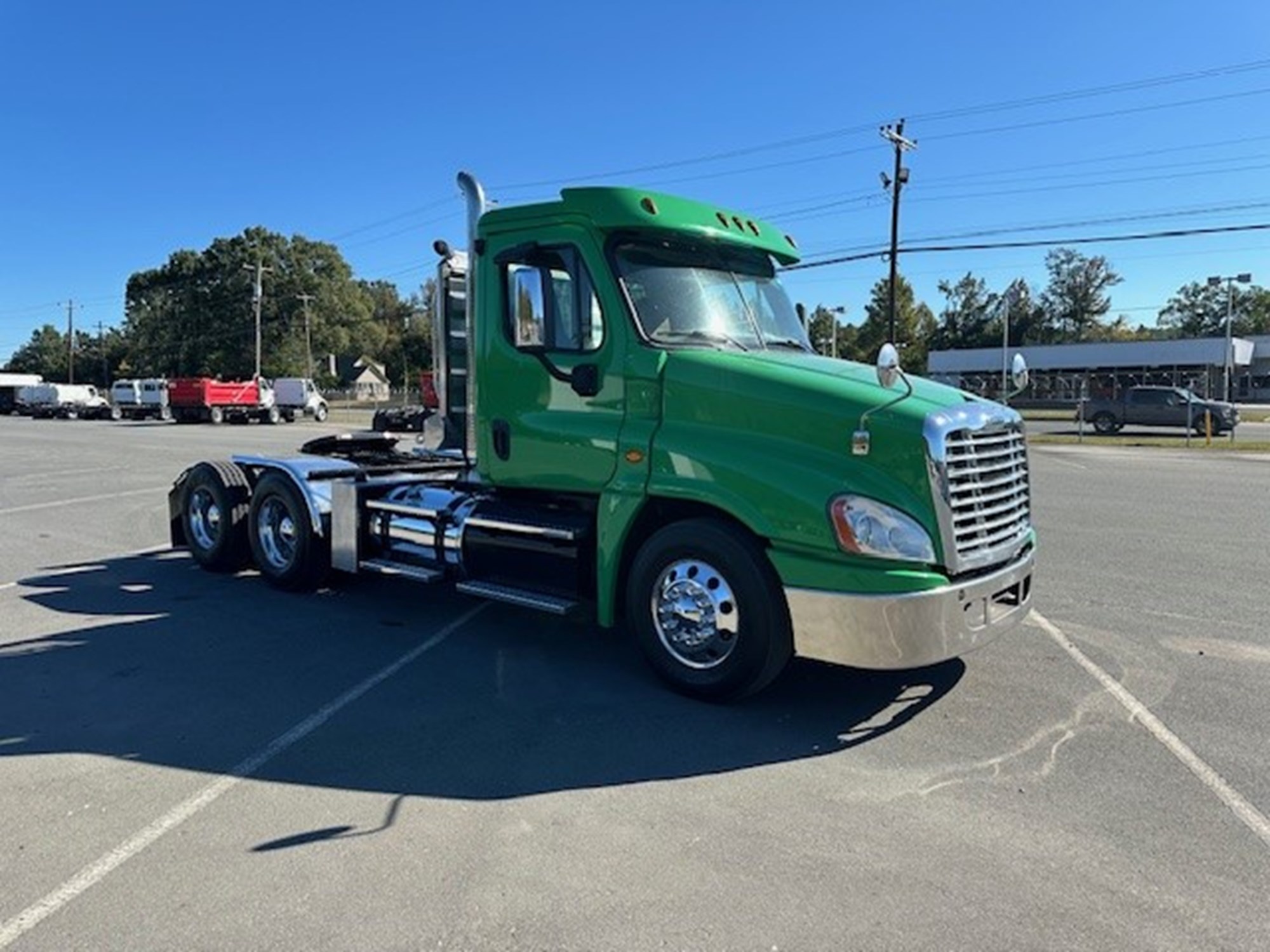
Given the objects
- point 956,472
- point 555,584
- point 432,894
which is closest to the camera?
point 432,894

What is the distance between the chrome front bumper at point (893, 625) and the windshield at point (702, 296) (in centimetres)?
170

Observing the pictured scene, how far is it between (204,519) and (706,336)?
18.3 feet

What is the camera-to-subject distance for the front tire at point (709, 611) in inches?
180

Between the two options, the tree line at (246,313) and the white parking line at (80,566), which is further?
the tree line at (246,313)

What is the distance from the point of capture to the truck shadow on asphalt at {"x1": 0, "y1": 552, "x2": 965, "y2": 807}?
4137mm

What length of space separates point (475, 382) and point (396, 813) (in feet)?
10.4

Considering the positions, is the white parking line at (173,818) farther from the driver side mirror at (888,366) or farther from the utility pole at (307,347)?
the utility pole at (307,347)

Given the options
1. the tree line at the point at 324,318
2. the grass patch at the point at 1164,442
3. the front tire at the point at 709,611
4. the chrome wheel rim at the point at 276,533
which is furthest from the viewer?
the tree line at the point at 324,318

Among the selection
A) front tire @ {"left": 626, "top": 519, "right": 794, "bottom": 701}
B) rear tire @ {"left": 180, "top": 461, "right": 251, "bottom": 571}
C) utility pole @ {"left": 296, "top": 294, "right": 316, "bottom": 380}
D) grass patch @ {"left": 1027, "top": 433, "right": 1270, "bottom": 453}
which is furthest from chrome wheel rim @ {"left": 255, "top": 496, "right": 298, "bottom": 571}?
utility pole @ {"left": 296, "top": 294, "right": 316, "bottom": 380}

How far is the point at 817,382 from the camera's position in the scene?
4648 mm

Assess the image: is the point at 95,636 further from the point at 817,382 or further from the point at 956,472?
the point at 956,472

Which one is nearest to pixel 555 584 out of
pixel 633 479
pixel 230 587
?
pixel 633 479

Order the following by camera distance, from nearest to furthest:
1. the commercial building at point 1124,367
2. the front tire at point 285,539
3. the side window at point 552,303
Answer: the side window at point 552,303
the front tire at point 285,539
the commercial building at point 1124,367

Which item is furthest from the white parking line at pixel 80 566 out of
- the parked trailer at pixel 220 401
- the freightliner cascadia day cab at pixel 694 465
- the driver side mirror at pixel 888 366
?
the parked trailer at pixel 220 401
